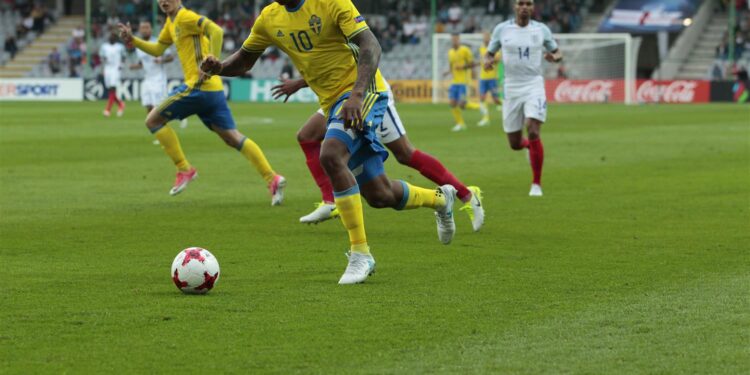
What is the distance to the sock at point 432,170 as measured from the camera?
1185 centimetres

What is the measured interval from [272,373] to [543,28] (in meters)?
10.8

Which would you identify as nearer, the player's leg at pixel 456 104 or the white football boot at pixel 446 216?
the white football boot at pixel 446 216

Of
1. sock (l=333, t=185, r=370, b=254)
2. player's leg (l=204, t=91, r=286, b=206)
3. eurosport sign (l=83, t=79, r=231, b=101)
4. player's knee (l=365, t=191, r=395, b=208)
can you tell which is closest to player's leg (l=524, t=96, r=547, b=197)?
player's leg (l=204, t=91, r=286, b=206)

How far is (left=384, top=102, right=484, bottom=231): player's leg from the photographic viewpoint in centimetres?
1131

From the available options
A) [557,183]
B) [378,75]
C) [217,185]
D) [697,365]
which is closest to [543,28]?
[557,183]

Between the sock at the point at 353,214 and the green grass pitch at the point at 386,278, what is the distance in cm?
31

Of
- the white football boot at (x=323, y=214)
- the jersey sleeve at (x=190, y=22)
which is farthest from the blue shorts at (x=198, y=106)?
the white football boot at (x=323, y=214)

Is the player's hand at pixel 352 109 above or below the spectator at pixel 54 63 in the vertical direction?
above

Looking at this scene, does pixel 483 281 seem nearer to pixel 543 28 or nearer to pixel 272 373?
pixel 272 373

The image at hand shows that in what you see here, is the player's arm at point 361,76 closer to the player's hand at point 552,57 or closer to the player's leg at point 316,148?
the player's leg at point 316,148

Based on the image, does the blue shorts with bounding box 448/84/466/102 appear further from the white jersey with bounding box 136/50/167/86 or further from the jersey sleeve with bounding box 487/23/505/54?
the jersey sleeve with bounding box 487/23/505/54

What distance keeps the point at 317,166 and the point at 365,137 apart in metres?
3.64

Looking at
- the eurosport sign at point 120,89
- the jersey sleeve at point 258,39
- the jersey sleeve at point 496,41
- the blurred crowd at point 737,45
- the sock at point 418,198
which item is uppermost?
the jersey sleeve at point 258,39

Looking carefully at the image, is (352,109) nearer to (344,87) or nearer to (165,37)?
(344,87)
